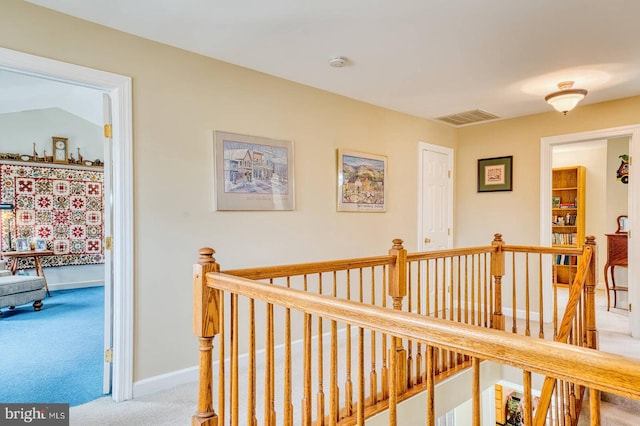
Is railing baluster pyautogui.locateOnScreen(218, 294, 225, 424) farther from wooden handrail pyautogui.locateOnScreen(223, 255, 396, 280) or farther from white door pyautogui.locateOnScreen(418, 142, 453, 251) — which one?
white door pyautogui.locateOnScreen(418, 142, 453, 251)

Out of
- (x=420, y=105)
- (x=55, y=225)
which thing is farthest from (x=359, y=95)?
(x=55, y=225)

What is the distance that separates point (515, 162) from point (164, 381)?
169 inches

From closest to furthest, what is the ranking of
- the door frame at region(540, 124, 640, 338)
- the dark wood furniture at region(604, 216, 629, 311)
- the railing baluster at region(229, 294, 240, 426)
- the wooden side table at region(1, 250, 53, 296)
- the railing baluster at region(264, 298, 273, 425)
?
the railing baluster at region(264, 298, 273, 425) < the railing baluster at region(229, 294, 240, 426) < the door frame at region(540, 124, 640, 338) < the dark wood furniture at region(604, 216, 629, 311) < the wooden side table at region(1, 250, 53, 296)

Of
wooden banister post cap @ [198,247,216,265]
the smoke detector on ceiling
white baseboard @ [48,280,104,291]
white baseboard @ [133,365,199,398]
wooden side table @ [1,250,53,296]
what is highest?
the smoke detector on ceiling

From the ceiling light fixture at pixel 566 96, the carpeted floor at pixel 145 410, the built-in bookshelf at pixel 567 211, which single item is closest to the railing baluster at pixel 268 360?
the carpeted floor at pixel 145 410

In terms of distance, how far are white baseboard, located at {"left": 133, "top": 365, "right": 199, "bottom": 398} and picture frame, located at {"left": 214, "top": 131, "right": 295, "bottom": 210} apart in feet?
3.92

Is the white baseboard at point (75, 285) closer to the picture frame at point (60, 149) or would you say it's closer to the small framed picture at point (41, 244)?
the small framed picture at point (41, 244)

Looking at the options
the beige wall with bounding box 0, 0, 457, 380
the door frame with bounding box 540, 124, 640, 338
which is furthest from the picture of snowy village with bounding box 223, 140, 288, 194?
the door frame with bounding box 540, 124, 640, 338

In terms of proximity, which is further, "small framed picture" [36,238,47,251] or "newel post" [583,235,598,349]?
"small framed picture" [36,238,47,251]

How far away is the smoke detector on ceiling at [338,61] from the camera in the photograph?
2801 mm

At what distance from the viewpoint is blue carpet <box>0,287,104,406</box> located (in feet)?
8.30

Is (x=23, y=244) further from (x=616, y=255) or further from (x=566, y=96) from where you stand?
(x=616, y=255)

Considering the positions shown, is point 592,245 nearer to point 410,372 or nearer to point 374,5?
point 410,372

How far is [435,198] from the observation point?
4730 mm
